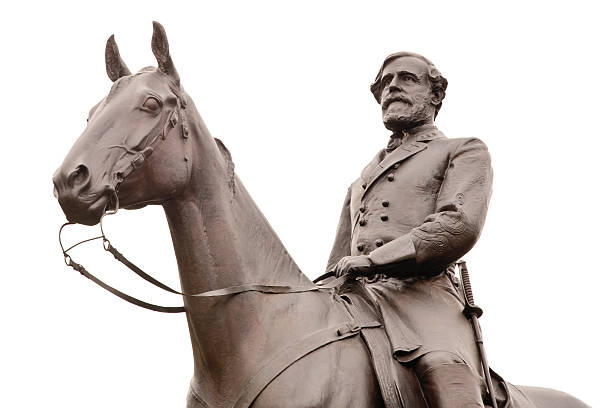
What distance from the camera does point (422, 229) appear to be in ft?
27.1

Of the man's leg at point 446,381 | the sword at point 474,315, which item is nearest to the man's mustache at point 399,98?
the sword at point 474,315

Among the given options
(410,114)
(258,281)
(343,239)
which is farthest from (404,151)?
(258,281)

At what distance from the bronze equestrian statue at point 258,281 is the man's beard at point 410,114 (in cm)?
107

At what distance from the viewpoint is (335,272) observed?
842 cm

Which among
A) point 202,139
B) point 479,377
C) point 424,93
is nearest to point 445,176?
point 424,93

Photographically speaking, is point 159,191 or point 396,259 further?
point 396,259

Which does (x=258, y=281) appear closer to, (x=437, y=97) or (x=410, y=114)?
(x=410, y=114)

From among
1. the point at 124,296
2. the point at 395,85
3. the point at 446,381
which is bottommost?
the point at 446,381

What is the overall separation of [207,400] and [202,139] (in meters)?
1.85

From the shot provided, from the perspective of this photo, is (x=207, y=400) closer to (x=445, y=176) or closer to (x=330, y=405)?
(x=330, y=405)

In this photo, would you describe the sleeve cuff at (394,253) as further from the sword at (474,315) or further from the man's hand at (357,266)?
the sword at (474,315)

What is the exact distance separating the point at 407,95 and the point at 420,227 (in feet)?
5.54

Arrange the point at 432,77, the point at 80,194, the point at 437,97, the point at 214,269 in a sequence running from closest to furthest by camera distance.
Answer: the point at 80,194 → the point at 214,269 → the point at 432,77 → the point at 437,97

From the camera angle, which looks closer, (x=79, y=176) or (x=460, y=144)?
(x=79, y=176)
